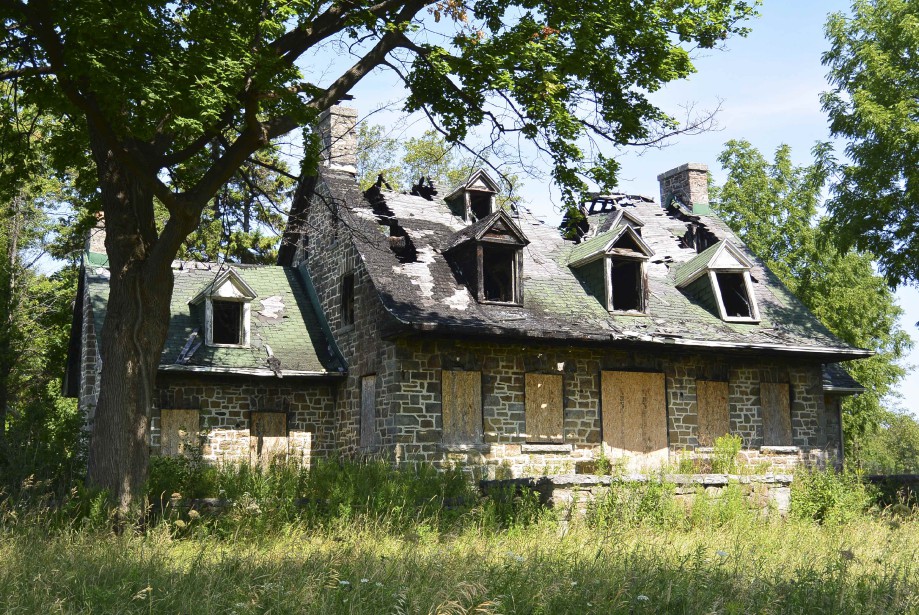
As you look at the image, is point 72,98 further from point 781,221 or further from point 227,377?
point 781,221

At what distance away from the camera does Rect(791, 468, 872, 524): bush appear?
13216mm

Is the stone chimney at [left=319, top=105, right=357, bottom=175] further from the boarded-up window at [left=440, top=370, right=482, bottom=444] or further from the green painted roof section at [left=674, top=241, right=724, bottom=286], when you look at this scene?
the green painted roof section at [left=674, top=241, right=724, bottom=286]

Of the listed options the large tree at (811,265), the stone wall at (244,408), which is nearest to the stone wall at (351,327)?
the stone wall at (244,408)

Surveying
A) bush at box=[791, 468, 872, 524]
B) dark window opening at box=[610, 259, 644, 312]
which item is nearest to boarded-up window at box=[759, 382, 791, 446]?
dark window opening at box=[610, 259, 644, 312]

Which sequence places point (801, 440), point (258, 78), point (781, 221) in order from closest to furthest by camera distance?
point (258, 78) < point (801, 440) < point (781, 221)

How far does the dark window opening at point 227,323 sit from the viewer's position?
2039 cm

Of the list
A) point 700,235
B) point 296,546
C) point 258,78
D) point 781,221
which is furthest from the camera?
point 781,221

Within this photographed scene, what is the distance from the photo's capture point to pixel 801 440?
21375 millimetres

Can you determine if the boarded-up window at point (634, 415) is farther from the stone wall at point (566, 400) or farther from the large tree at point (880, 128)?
the large tree at point (880, 128)

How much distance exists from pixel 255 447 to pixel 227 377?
1575 mm

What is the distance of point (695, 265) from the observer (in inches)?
876

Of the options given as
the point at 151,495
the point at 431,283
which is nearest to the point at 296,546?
the point at 151,495

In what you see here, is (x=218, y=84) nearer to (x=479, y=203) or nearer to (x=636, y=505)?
(x=636, y=505)

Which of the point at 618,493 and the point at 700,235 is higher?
the point at 700,235
